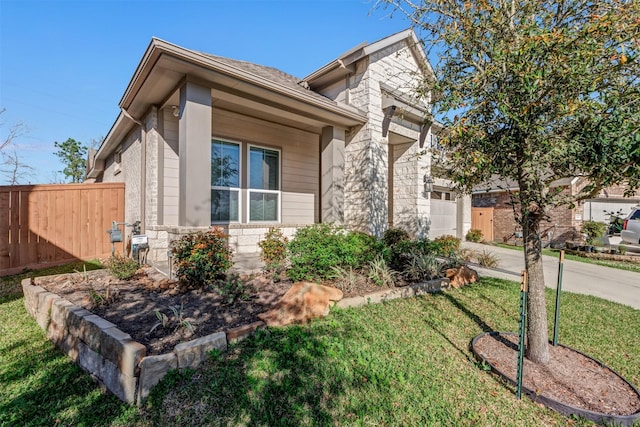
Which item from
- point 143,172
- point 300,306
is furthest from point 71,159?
point 300,306

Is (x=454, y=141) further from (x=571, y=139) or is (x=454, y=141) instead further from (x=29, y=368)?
(x=29, y=368)

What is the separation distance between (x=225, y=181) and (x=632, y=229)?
15592mm

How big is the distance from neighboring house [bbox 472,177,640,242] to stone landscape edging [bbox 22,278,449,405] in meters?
12.0

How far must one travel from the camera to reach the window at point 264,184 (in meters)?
7.50

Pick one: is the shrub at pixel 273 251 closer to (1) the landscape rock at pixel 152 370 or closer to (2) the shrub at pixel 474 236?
(1) the landscape rock at pixel 152 370

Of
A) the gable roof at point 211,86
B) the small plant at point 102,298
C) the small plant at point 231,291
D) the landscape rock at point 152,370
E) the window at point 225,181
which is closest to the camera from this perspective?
the landscape rock at point 152,370

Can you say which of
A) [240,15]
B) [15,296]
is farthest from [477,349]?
[240,15]

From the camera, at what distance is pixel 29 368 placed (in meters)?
2.89

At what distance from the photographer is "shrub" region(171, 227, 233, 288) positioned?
4.19 metres

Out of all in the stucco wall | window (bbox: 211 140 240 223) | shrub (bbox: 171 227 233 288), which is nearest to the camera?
shrub (bbox: 171 227 233 288)

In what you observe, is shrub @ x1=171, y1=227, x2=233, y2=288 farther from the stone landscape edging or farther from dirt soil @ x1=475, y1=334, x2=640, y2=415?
dirt soil @ x1=475, y1=334, x2=640, y2=415

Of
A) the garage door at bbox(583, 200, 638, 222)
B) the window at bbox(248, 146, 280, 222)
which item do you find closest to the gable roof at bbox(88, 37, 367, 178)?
the window at bbox(248, 146, 280, 222)

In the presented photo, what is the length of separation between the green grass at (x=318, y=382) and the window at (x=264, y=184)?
4389 millimetres

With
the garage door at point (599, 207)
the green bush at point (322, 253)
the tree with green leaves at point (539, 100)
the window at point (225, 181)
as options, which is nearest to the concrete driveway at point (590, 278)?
the green bush at point (322, 253)
